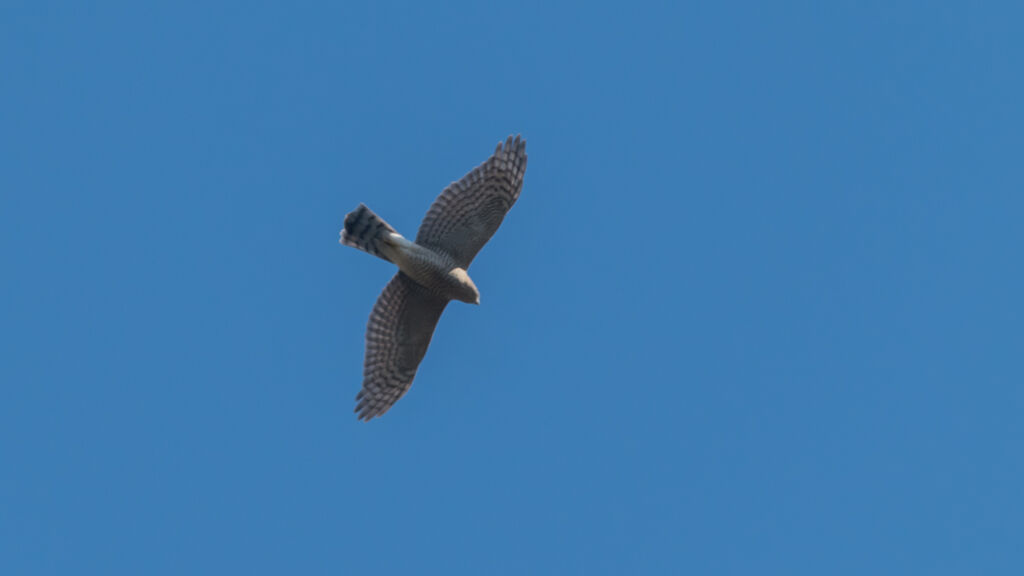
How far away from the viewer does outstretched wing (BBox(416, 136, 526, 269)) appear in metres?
24.3

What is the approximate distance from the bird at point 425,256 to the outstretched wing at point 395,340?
2cm

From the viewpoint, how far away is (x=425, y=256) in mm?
24328

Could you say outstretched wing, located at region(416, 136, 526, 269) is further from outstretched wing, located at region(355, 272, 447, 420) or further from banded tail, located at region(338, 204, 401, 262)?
outstretched wing, located at region(355, 272, 447, 420)

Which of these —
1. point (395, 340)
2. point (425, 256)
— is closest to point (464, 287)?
point (425, 256)

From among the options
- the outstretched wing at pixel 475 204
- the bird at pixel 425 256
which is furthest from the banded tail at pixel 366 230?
the outstretched wing at pixel 475 204

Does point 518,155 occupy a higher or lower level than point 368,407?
higher

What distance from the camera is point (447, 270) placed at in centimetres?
2445

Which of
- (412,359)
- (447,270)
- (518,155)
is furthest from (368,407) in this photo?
(518,155)

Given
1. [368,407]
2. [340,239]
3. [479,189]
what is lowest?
[368,407]

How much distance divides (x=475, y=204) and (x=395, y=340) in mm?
2901

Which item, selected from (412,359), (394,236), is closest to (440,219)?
(394,236)

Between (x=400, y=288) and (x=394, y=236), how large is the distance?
120 centimetres

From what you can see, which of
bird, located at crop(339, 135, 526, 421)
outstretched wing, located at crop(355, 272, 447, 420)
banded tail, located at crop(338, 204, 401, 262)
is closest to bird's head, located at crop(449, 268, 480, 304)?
bird, located at crop(339, 135, 526, 421)

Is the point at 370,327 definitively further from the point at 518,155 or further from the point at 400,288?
the point at 518,155
